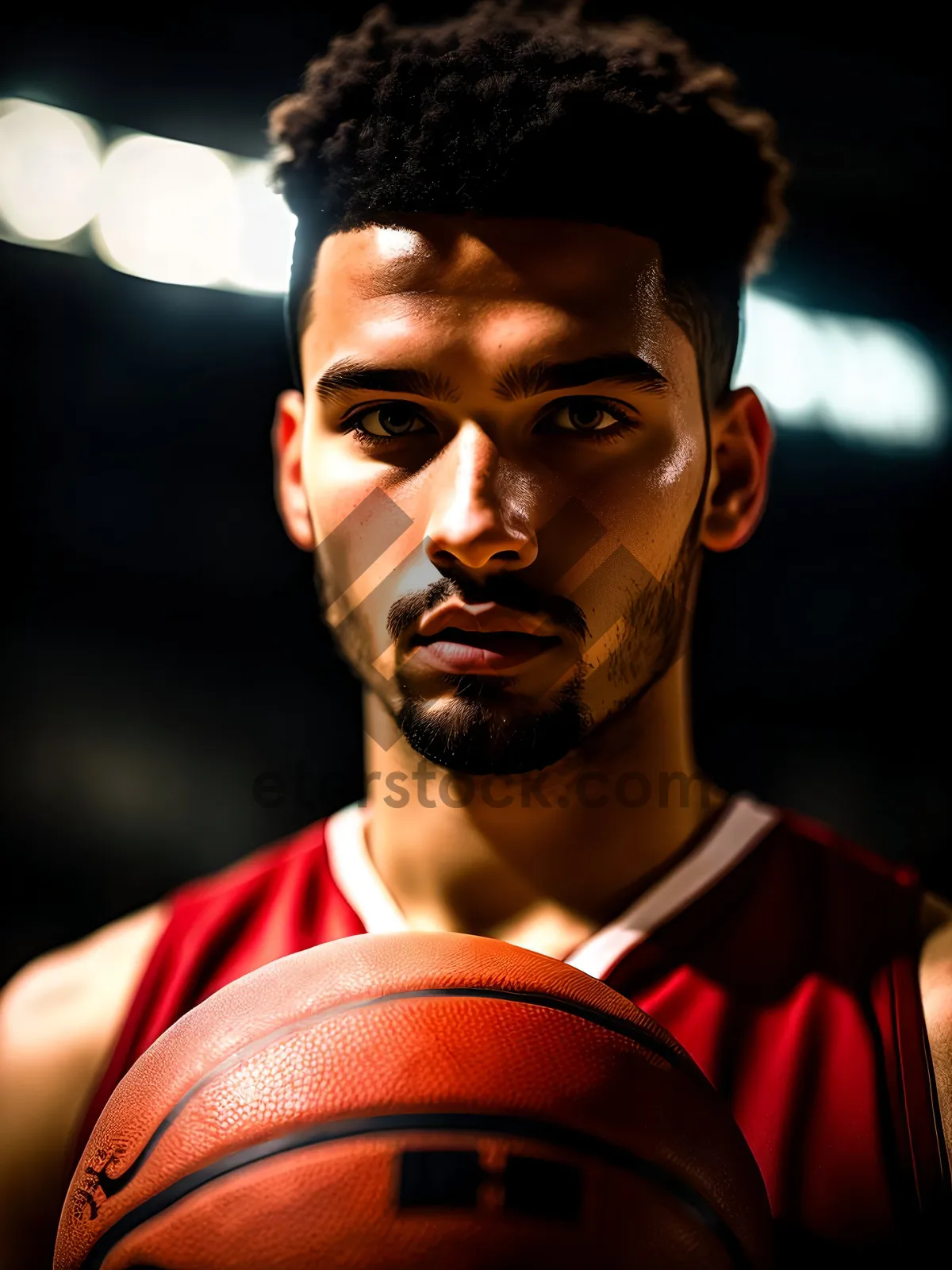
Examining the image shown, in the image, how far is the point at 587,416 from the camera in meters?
1.05

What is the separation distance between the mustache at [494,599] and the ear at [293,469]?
0.86 ft

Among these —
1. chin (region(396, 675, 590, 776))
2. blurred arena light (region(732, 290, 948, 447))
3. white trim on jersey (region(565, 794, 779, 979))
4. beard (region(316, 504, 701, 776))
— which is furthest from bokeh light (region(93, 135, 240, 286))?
white trim on jersey (region(565, 794, 779, 979))

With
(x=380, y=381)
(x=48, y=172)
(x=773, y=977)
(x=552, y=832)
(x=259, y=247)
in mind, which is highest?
(x=48, y=172)

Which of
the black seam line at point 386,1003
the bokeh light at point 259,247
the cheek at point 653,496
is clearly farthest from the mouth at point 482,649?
the bokeh light at point 259,247

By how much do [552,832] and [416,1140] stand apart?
1.51 ft

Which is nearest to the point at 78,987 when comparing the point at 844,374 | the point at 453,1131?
the point at 453,1131

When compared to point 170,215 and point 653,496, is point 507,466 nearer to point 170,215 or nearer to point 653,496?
point 653,496

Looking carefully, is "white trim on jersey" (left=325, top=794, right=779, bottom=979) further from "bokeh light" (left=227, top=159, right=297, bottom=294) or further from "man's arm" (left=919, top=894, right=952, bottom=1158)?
"bokeh light" (left=227, top=159, right=297, bottom=294)

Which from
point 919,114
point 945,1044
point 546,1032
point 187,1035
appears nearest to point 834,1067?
point 945,1044

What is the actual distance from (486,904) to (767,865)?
0.30 m

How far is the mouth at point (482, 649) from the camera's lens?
102 centimetres

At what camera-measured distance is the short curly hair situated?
3.40ft

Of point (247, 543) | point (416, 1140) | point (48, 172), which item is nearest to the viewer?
point (416, 1140)

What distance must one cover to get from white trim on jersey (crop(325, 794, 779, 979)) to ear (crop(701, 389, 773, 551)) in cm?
31
